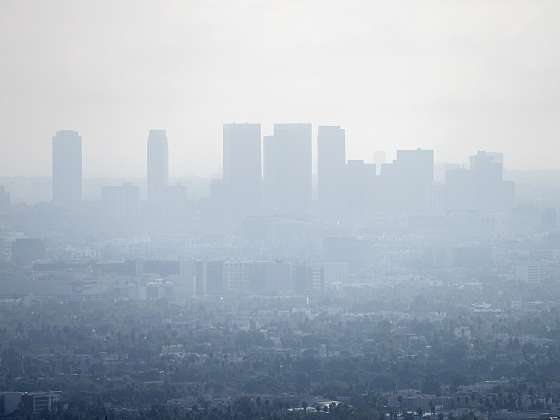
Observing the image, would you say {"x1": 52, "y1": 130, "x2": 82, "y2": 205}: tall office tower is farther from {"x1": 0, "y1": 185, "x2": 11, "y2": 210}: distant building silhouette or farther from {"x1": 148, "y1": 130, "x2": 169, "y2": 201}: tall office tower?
{"x1": 148, "y1": 130, "x2": 169, "y2": 201}: tall office tower

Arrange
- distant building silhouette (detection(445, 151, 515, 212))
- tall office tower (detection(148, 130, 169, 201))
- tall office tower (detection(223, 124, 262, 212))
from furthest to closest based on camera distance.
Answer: tall office tower (detection(148, 130, 169, 201)), distant building silhouette (detection(445, 151, 515, 212)), tall office tower (detection(223, 124, 262, 212))

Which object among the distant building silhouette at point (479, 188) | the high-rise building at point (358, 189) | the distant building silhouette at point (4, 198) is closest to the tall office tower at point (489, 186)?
the distant building silhouette at point (479, 188)

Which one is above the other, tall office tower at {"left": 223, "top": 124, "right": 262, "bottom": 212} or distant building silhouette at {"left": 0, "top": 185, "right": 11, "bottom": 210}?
tall office tower at {"left": 223, "top": 124, "right": 262, "bottom": 212}

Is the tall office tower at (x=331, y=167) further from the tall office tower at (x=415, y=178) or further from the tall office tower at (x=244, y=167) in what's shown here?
the tall office tower at (x=244, y=167)

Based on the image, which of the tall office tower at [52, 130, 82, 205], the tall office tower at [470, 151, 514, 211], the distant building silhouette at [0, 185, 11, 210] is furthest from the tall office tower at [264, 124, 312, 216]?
the distant building silhouette at [0, 185, 11, 210]

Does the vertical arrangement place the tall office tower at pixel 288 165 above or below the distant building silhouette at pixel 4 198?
above

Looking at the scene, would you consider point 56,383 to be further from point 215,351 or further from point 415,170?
point 415,170
